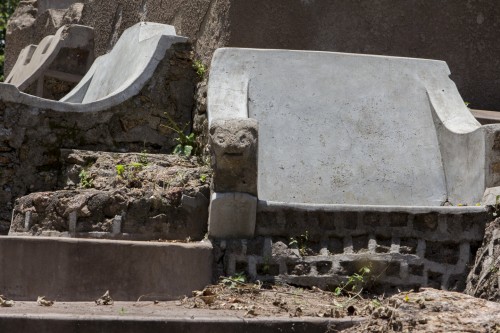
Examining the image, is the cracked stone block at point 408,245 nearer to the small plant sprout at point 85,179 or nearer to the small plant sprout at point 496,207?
the small plant sprout at point 496,207

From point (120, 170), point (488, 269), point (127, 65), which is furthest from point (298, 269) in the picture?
point (127, 65)

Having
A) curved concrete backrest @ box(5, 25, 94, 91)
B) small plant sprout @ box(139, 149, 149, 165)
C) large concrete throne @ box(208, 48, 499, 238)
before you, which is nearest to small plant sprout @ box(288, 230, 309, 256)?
large concrete throne @ box(208, 48, 499, 238)

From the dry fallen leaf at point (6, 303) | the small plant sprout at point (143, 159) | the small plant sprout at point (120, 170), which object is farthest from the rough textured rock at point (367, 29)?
the dry fallen leaf at point (6, 303)

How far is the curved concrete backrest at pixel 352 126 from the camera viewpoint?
6.09 metres

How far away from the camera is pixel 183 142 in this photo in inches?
276

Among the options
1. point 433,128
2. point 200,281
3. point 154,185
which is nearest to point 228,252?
point 200,281

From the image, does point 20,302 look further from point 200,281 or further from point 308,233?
point 308,233

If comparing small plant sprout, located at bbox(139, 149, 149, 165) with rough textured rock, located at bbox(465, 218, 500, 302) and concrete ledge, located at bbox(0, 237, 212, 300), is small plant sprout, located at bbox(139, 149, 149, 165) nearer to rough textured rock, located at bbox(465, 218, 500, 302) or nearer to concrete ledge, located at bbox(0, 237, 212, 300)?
concrete ledge, located at bbox(0, 237, 212, 300)

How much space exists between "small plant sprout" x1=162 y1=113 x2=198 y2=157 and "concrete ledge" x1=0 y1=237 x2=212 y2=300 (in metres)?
1.83

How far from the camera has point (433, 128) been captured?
6.48 metres

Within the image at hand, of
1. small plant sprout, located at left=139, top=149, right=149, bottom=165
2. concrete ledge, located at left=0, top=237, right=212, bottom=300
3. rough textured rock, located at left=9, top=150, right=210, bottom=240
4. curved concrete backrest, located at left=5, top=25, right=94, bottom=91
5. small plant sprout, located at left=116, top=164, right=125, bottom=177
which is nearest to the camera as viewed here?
concrete ledge, located at left=0, top=237, right=212, bottom=300

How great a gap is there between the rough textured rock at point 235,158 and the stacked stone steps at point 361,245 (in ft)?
0.59

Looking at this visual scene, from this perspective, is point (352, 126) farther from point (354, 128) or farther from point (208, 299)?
point (208, 299)

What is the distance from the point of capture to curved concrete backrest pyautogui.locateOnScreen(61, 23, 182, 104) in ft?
Result: 23.4
